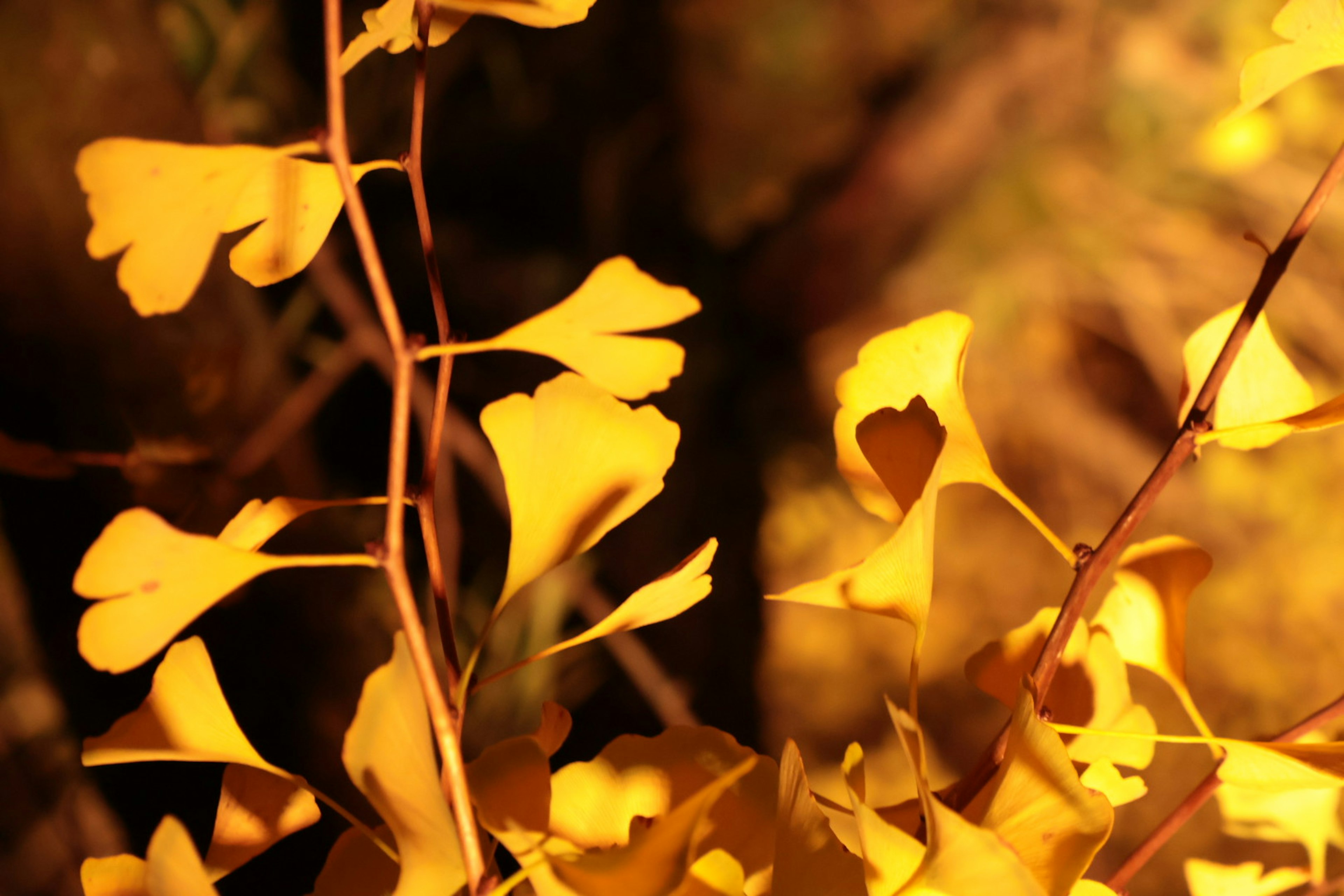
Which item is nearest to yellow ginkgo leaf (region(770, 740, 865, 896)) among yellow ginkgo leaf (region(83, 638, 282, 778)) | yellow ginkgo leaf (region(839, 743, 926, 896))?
yellow ginkgo leaf (region(839, 743, 926, 896))

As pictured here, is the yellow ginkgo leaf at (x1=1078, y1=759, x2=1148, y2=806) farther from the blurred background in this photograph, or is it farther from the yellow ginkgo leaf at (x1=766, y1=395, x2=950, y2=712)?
the blurred background

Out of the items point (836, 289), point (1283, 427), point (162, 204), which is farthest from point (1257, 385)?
point (836, 289)

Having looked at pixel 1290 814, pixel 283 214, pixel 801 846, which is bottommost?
pixel 1290 814

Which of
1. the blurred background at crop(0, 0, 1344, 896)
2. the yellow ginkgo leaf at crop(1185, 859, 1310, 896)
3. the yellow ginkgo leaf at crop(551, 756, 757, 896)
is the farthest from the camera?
the blurred background at crop(0, 0, 1344, 896)

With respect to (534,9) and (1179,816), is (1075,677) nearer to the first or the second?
(1179,816)

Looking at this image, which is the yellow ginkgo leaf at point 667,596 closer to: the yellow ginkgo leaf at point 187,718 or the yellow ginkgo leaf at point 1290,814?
the yellow ginkgo leaf at point 187,718

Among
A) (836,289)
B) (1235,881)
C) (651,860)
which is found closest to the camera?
(651,860)
